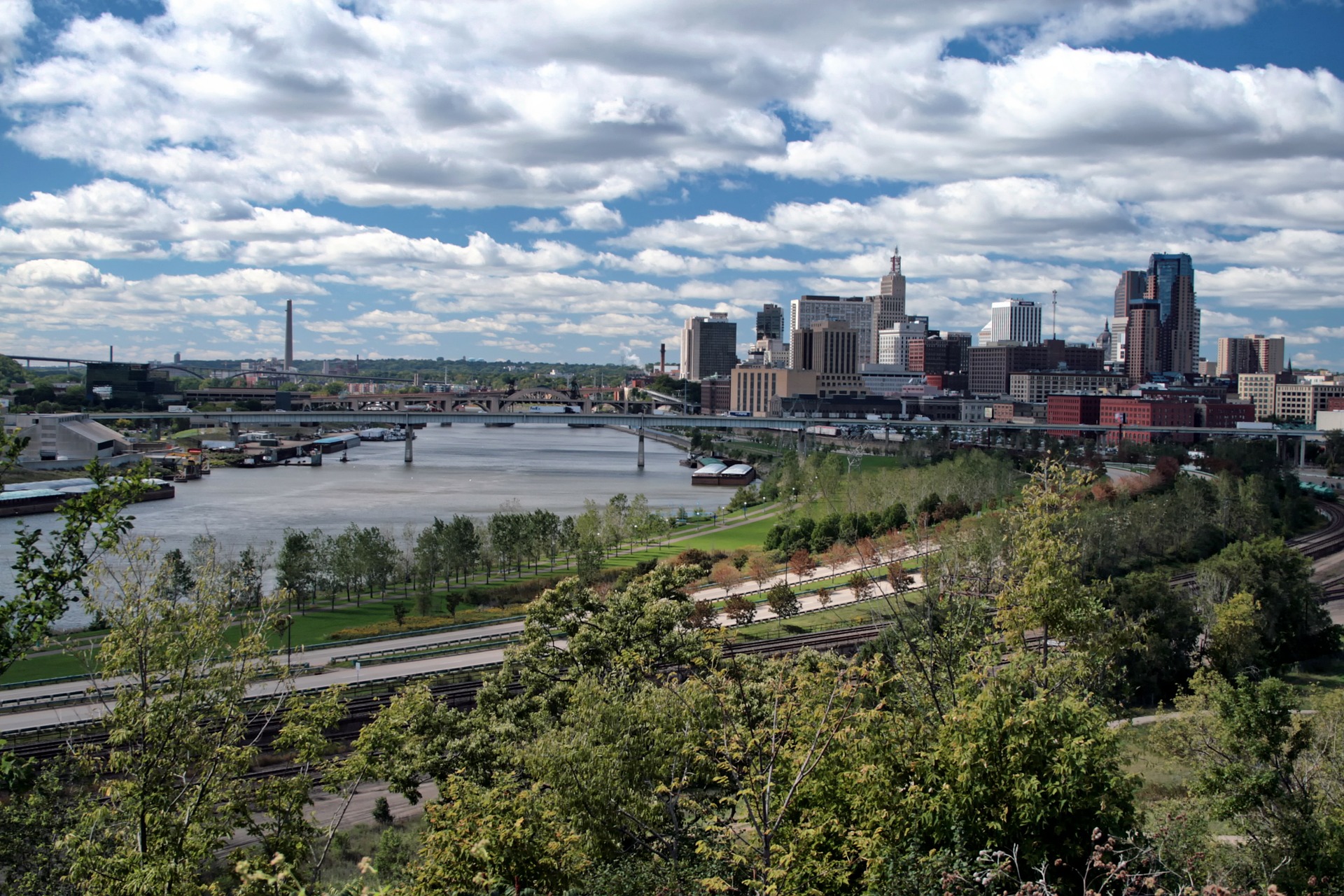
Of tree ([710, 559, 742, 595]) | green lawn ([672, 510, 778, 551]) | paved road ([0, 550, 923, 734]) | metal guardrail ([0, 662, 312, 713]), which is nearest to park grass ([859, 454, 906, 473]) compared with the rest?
green lawn ([672, 510, 778, 551])

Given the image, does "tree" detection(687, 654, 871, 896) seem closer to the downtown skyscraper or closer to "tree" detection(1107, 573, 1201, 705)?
"tree" detection(1107, 573, 1201, 705)

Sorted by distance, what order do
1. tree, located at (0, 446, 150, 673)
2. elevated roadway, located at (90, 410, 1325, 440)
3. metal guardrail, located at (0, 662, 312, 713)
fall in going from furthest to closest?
elevated roadway, located at (90, 410, 1325, 440) → metal guardrail, located at (0, 662, 312, 713) → tree, located at (0, 446, 150, 673)

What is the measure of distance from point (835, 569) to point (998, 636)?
50.7 feet

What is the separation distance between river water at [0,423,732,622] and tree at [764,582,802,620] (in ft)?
35.9

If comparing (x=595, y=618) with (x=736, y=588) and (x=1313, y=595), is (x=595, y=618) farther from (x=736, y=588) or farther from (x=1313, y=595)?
(x=1313, y=595)

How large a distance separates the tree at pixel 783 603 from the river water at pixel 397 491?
1095 cm

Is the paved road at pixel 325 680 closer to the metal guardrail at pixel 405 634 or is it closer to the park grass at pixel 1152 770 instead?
the metal guardrail at pixel 405 634

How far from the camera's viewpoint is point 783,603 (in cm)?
1678

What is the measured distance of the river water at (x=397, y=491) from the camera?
28.7 m

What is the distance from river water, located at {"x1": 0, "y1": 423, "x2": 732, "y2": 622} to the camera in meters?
28.7

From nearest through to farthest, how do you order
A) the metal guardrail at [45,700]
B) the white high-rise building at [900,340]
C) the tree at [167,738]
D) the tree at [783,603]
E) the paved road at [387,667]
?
the tree at [167,738]
the paved road at [387,667]
the metal guardrail at [45,700]
the tree at [783,603]
the white high-rise building at [900,340]

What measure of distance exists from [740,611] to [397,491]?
25.3 meters

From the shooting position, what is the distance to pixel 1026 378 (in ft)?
288

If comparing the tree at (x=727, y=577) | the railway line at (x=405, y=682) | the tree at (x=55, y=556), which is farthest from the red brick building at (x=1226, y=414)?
the tree at (x=55, y=556)
